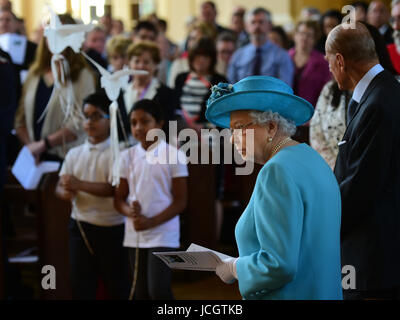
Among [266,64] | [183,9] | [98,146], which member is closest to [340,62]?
[98,146]

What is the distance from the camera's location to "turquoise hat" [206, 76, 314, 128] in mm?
2432

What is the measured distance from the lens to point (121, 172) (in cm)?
423

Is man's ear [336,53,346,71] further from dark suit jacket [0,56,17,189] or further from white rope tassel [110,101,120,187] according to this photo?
dark suit jacket [0,56,17,189]

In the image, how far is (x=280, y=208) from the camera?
2248 millimetres

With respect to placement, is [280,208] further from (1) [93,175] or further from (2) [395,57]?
(2) [395,57]

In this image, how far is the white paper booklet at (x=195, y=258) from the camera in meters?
2.46

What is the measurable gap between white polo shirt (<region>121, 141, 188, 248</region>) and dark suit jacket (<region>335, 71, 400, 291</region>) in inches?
53.6

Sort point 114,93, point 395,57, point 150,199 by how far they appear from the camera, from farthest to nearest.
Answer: point 395,57 → point 150,199 → point 114,93

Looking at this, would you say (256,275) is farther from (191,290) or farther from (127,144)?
(191,290)

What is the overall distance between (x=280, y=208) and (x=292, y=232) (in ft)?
0.27

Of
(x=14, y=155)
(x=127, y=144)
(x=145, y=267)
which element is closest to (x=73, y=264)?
(x=145, y=267)

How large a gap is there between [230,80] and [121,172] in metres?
2.71

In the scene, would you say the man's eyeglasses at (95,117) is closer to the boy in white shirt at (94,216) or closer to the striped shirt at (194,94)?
the boy in white shirt at (94,216)

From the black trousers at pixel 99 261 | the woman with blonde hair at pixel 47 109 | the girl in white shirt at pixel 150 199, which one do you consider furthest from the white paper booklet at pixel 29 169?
the girl in white shirt at pixel 150 199
